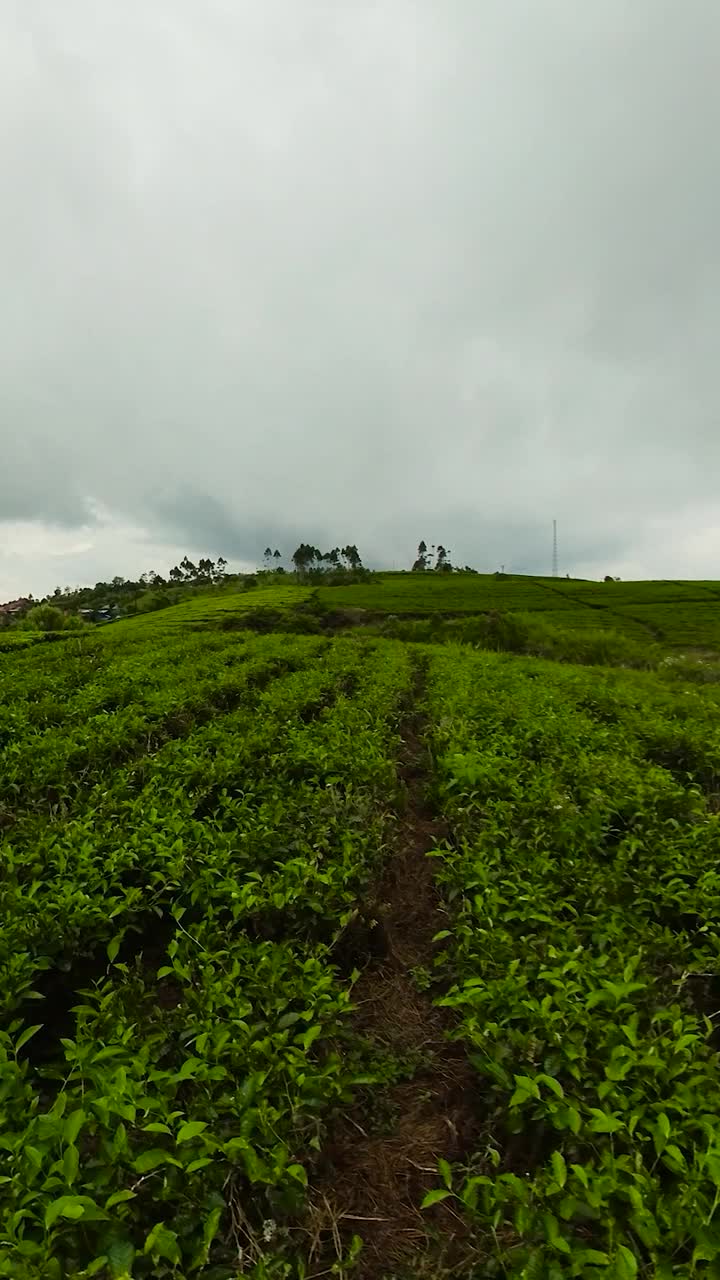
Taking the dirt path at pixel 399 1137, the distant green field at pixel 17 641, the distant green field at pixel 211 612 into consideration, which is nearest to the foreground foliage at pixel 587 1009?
the dirt path at pixel 399 1137

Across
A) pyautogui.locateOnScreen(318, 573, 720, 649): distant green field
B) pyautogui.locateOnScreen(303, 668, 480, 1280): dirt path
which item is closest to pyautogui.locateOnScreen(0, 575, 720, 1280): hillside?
pyautogui.locateOnScreen(303, 668, 480, 1280): dirt path

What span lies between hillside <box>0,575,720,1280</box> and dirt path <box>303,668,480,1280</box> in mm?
16

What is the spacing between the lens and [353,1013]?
12.4 feet

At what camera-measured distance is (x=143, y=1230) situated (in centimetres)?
214

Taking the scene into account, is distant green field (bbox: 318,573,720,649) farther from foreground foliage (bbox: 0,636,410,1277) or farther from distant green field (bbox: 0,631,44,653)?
foreground foliage (bbox: 0,636,410,1277)

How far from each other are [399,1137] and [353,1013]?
→ 34.1 inches

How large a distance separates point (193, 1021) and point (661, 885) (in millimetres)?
3580

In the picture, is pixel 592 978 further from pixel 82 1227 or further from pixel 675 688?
pixel 675 688

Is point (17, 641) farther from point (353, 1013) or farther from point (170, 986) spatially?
point (353, 1013)

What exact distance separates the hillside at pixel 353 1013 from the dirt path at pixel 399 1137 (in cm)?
2

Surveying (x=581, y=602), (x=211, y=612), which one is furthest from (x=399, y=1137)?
(x=581, y=602)

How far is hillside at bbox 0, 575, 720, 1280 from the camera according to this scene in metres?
2.13

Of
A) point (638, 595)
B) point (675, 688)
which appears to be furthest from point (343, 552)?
point (675, 688)

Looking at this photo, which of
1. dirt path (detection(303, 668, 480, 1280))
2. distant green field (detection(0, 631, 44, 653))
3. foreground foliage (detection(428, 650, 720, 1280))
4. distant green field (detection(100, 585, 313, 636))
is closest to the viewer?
foreground foliage (detection(428, 650, 720, 1280))
